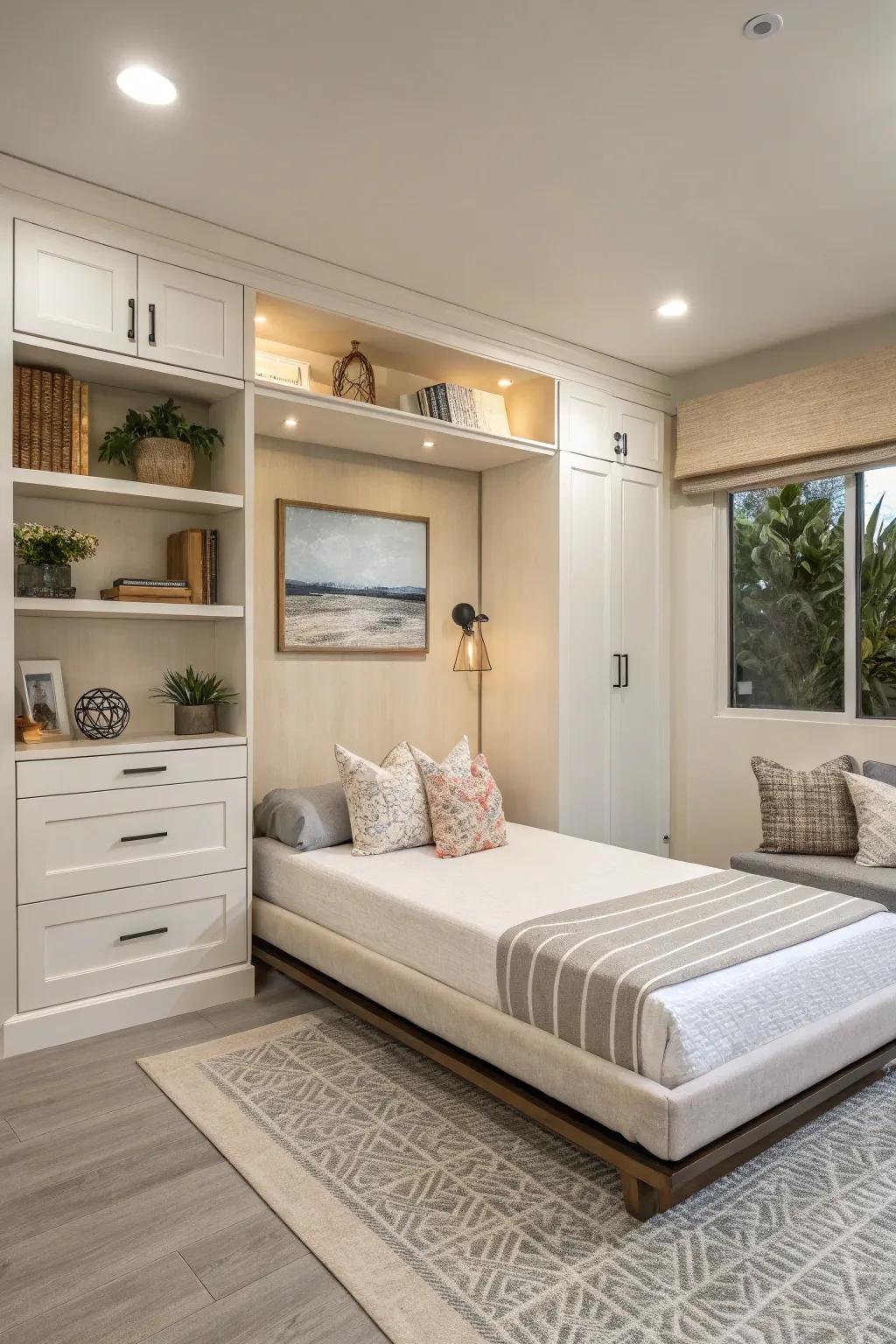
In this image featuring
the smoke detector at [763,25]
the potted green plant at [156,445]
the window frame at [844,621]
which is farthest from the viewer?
the window frame at [844,621]

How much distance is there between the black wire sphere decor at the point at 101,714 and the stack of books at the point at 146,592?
0.35 meters

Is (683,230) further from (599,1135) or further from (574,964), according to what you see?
(599,1135)

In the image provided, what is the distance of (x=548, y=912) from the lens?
2.62m

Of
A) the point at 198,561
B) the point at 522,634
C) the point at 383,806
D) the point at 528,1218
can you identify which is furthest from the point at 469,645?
the point at 528,1218

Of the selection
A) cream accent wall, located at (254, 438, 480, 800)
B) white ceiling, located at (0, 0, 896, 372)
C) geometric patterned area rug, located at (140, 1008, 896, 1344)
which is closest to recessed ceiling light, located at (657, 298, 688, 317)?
white ceiling, located at (0, 0, 896, 372)

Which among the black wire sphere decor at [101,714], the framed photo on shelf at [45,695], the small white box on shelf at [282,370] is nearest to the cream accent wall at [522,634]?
the small white box on shelf at [282,370]

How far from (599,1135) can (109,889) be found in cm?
181

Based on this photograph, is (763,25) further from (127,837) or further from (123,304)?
(127,837)

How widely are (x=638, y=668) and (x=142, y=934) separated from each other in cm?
274

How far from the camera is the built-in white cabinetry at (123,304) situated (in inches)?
109

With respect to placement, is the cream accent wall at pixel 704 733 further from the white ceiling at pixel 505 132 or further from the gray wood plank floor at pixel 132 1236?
the gray wood plank floor at pixel 132 1236

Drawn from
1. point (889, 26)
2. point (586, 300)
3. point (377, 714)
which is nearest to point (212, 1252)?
point (377, 714)

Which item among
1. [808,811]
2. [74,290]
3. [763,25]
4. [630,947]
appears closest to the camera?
[763,25]

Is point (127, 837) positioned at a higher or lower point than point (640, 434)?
lower
